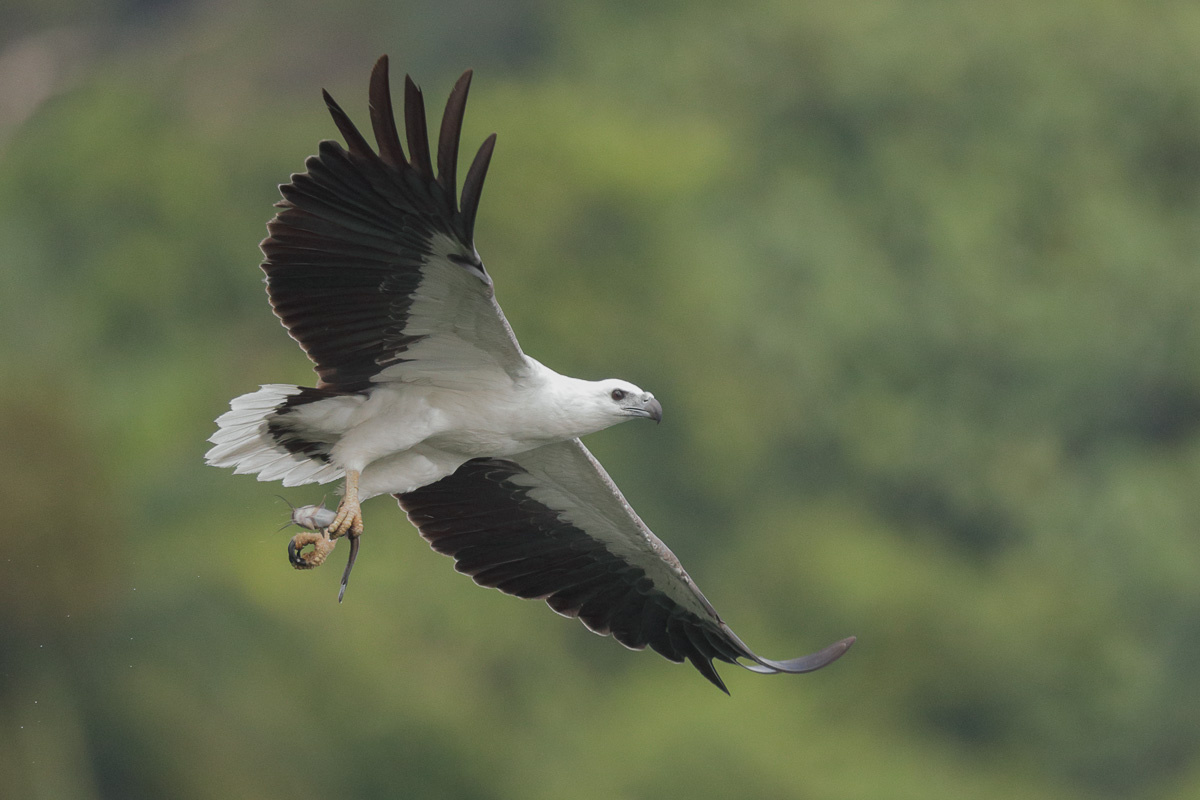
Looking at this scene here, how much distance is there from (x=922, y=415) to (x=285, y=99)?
795 inches

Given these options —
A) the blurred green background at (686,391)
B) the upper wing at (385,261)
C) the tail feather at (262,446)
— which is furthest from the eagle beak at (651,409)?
the blurred green background at (686,391)

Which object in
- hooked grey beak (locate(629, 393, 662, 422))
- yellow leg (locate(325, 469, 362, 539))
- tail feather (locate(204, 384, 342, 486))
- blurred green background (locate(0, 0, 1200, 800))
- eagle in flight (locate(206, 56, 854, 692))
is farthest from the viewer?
blurred green background (locate(0, 0, 1200, 800))

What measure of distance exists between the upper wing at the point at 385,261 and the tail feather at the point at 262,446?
0.38 meters

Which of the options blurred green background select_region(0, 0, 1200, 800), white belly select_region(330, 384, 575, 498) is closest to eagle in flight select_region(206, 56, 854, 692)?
white belly select_region(330, 384, 575, 498)

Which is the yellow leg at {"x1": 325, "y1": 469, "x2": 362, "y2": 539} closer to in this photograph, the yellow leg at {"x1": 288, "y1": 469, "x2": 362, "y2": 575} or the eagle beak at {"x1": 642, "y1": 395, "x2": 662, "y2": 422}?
the yellow leg at {"x1": 288, "y1": 469, "x2": 362, "y2": 575}

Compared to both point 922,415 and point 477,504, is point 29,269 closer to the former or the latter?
point 922,415

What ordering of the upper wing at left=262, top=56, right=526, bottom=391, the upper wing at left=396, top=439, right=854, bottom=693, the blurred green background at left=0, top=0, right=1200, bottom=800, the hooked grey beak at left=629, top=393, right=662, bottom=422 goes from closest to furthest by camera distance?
the upper wing at left=262, top=56, right=526, bottom=391 → the hooked grey beak at left=629, top=393, right=662, bottom=422 → the upper wing at left=396, top=439, right=854, bottom=693 → the blurred green background at left=0, top=0, right=1200, bottom=800

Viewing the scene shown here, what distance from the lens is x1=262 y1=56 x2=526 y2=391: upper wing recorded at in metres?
9.05

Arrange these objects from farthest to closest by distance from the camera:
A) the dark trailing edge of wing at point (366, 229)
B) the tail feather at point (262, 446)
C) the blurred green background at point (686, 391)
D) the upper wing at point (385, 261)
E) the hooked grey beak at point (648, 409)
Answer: the blurred green background at point (686, 391)
the hooked grey beak at point (648, 409)
the tail feather at point (262, 446)
the upper wing at point (385, 261)
the dark trailing edge of wing at point (366, 229)

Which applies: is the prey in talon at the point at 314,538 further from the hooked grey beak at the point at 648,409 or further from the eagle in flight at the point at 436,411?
the hooked grey beak at the point at 648,409

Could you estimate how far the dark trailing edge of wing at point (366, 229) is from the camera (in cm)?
894

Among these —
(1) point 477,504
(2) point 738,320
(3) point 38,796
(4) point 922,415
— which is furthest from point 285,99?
(1) point 477,504

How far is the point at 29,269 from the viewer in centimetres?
4691

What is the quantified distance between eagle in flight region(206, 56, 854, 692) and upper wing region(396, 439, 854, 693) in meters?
0.01
